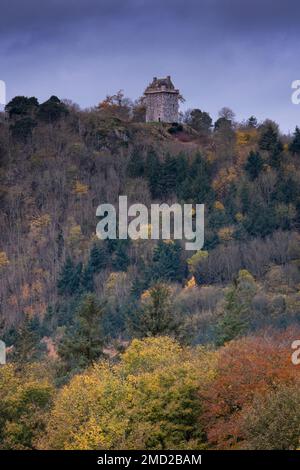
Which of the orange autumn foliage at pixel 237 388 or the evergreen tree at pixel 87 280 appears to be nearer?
the orange autumn foliage at pixel 237 388

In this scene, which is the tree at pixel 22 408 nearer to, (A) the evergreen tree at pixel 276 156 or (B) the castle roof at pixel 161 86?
(A) the evergreen tree at pixel 276 156

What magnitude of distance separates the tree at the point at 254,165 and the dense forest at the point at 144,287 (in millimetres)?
155

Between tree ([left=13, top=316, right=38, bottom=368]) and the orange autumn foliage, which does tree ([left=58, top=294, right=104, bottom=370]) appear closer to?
tree ([left=13, top=316, right=38, bottom=368])

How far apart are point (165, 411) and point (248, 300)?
3734 centimetres

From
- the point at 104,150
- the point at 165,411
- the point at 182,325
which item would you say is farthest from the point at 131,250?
the point at 165,411

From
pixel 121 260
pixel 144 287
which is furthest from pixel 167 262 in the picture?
pixel 121 260

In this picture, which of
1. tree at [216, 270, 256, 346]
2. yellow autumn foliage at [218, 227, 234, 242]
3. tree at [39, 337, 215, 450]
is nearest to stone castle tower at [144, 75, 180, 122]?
yellow autumn foliage at [218, 227, 234, 242]

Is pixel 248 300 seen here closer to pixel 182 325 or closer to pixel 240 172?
pixel 182 325

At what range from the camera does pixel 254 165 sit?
3979 inches

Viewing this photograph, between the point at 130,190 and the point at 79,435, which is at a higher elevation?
the point at 130,190

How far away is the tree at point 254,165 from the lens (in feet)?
331

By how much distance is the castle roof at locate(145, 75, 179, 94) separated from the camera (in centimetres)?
11359

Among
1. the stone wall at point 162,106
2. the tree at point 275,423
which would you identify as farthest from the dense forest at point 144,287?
the stone wall at point 162,106

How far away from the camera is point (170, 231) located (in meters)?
93.4
